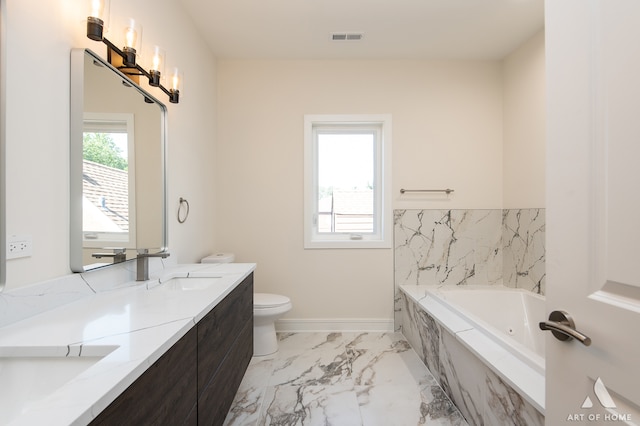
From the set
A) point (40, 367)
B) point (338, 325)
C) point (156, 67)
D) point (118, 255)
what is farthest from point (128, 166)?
point (338, 325)

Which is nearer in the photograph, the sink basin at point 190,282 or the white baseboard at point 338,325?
the sink basin at point 190,282

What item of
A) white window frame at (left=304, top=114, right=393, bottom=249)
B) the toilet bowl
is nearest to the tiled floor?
the toilet bowl

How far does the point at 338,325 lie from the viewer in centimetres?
312

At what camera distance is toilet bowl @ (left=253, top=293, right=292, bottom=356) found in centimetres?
250

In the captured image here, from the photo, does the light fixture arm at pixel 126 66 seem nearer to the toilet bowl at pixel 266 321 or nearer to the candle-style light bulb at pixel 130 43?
the candle-style light bulb at pixel 130 43

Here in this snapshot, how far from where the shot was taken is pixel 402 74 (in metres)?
3.13

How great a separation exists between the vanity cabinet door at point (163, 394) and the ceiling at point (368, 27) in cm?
235

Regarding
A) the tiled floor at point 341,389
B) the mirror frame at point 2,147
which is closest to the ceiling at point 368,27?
the mirror frame at point 2,147

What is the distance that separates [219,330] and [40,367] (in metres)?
0.68

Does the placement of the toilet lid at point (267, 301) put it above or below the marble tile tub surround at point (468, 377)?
above

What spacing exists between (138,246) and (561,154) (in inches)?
73.8

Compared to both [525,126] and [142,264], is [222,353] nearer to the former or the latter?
[142,264]

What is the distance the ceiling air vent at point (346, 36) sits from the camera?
105 inches

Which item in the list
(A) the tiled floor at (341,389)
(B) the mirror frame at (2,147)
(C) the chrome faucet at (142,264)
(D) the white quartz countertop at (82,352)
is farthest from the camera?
(A) the tiled floor at (341,389)
